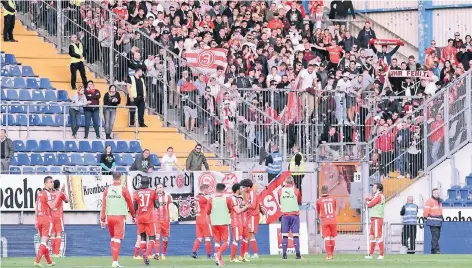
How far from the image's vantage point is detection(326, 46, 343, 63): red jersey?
49031 mm

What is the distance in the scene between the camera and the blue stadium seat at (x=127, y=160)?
42.6 meters

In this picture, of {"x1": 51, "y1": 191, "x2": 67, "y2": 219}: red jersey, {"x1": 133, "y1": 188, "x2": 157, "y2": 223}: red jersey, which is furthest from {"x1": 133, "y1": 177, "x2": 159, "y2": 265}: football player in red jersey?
{"x1": 51, "y1": 191, "x2": 67, "y2": 219}: red jersey

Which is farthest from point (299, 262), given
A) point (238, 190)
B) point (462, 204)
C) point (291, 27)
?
point (291, 27)

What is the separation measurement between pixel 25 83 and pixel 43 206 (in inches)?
388

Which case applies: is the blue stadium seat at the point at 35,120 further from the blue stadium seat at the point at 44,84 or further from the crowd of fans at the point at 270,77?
the crowd of fans at the point at 270,77

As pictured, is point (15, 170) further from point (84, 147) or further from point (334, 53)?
point (334, 53)

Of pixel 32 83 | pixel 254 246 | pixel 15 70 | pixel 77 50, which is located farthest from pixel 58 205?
pixel 77 50

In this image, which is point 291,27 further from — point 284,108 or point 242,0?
point 284,108

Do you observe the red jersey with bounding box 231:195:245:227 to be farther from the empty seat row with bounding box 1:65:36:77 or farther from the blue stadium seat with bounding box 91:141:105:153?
the empty seat row with bounding box 1:65:36:77

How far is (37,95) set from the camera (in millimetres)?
43656

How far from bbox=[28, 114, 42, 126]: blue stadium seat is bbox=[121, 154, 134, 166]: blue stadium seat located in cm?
262

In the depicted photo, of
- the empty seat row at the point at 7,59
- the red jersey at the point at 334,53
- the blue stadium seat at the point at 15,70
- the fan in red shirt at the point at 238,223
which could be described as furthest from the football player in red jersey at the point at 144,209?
→ the red jersey at the point at 334,53

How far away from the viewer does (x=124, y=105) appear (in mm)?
45000

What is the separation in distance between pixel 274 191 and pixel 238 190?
5.85 m
